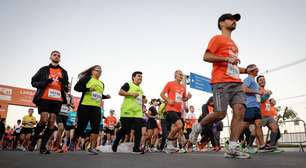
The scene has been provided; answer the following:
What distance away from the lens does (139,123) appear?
6.90 metres

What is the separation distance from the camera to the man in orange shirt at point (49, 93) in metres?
5.99

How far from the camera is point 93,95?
6402mm

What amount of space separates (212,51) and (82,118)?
3.31 meters

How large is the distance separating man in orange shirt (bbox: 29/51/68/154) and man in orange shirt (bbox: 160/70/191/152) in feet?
8.15

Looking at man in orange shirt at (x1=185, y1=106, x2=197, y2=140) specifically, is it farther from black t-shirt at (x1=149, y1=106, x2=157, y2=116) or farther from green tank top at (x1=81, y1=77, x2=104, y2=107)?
green tank top at (x1=81, y1=77, x2=104, y2=107)

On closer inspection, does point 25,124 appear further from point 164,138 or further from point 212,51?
point 212,51

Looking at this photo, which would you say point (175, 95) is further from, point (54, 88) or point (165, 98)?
point (54, 88)

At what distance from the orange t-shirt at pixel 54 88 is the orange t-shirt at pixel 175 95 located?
2.70 m

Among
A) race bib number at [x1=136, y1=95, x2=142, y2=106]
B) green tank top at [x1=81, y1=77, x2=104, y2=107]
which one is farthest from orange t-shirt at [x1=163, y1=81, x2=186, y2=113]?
green tank top at [x1=81, y1=77, x2=104, y2=107]

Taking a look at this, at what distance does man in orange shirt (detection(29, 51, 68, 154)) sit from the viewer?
19.7 ft

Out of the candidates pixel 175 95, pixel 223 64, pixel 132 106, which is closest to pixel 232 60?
pixel 223 64

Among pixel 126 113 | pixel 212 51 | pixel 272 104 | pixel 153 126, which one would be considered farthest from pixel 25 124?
pixel 212 51

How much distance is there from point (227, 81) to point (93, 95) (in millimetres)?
3316

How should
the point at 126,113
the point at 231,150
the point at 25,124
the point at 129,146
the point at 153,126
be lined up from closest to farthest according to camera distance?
the point at 231,150, the point at 126,113, the point at 129,146, the point at 153,126, the point at 25,124
